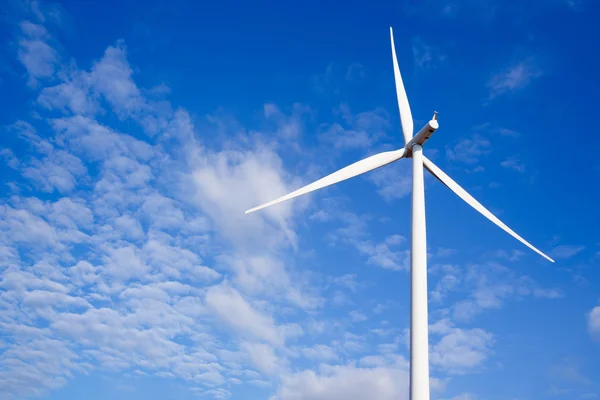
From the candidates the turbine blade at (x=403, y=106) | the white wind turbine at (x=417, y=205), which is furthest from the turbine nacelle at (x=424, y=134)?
the turbine blade at (x=403, y=106)

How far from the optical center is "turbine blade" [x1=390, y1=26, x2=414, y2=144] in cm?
4003

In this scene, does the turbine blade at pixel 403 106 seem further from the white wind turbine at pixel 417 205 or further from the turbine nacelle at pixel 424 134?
the turbine nacelle at pixel 424 134

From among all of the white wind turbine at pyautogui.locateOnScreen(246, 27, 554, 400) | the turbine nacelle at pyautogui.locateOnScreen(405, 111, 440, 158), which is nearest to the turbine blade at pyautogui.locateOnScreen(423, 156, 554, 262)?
the white wind turbine at pyautogui.locateOnScreen(246, 27, 554, 400)

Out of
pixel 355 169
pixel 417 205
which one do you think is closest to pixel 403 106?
pixel 355 169

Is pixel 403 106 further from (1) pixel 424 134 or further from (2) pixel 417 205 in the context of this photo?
(2) pixel 417 205

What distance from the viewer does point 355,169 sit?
38.8 metres

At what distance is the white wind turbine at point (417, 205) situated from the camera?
90.1 ft

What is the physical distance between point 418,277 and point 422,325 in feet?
8.59

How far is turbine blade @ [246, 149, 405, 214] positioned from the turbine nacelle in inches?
31.6

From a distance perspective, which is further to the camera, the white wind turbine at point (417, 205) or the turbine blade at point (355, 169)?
the turbine blade at point (355, 169)

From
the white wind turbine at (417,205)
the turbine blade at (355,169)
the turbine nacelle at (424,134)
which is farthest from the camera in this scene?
the turbine blade at (355,169)

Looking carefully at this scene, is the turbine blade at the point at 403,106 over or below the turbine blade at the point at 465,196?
over

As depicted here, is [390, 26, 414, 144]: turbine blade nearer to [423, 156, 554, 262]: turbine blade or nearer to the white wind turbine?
the white wind turbine

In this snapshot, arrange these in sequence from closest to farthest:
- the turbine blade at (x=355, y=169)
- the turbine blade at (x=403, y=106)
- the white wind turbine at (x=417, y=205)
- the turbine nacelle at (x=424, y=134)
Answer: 1. the white wind turbine at (x=417, y=205)
2. the turbine nacelle at (x=424, y=134)
3. the turbine blade at (x=355, y=169)
4. the turbine blade at (x=403, y=106)
